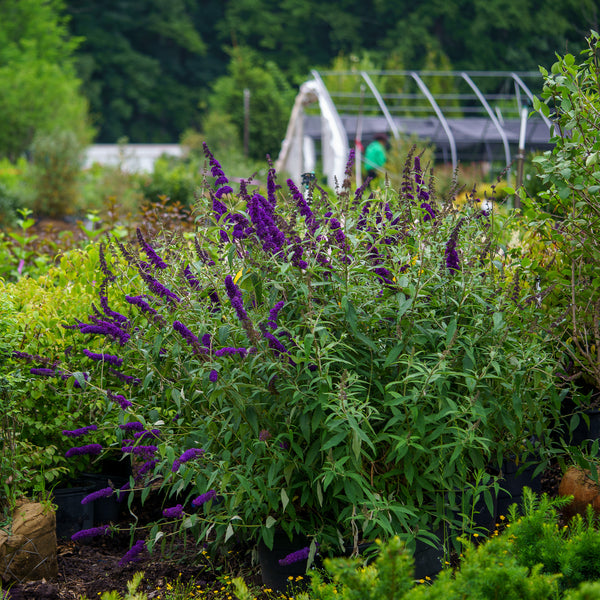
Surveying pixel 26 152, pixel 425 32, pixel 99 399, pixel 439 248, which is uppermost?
pixel 425 32

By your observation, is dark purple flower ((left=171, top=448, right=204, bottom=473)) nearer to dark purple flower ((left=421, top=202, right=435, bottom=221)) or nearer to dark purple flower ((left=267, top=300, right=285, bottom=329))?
dark purple flower ((left=267, top=300, right=285, bottom=329))

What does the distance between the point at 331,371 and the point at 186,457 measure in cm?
63

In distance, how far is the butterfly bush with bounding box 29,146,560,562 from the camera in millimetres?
2598

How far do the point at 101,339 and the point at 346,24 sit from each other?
4287 centimetres

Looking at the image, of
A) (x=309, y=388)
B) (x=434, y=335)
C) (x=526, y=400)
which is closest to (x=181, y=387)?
(x=309, y=388)

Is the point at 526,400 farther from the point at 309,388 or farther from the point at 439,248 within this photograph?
the point at 309,388

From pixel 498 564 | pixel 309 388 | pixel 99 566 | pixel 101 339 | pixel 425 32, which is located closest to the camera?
pixel 498 564

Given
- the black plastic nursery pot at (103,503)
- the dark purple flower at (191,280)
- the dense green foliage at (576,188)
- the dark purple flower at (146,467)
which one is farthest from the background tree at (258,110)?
the dark purple flower at (146,467)

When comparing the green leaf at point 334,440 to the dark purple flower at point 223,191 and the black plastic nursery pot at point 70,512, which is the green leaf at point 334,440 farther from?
the black plastic nursery pot at point 70,512

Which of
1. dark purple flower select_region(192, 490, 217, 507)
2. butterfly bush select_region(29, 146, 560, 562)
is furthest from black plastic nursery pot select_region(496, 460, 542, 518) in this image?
dark purple flower select_region(192, 490, 217, 507)

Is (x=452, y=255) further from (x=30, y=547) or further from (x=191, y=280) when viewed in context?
(x=30, y=547)

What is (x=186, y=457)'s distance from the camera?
2.51 meters

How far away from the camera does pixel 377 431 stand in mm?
2893

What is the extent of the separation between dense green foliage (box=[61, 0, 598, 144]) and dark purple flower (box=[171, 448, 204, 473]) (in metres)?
39.2
